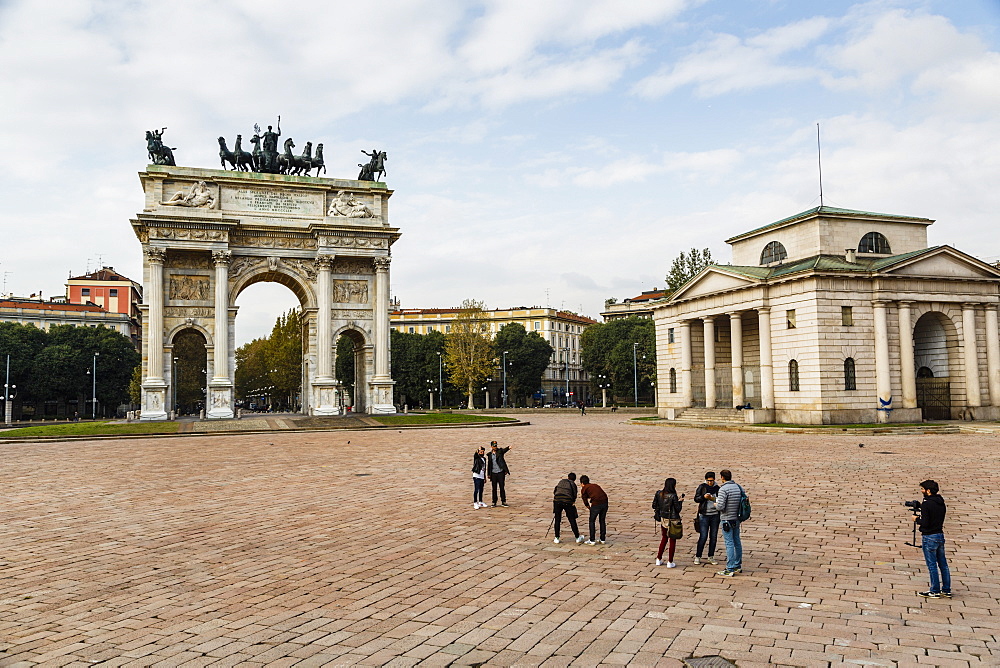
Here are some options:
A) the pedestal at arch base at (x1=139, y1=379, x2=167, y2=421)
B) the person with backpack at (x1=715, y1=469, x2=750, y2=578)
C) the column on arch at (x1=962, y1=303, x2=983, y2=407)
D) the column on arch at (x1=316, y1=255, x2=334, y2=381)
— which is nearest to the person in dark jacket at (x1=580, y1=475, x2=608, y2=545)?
the person with backpack at (x1=715, y1=469, x2=750, y2=578)

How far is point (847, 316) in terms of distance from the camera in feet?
139

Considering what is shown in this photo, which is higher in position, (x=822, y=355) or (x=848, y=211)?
(x=848, y=211)

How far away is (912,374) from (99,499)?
4136 cm

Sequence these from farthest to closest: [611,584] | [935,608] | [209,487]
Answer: [209,487] < [611,584] < [935,608]

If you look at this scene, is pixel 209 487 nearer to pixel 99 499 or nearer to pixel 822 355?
pixel 99 499

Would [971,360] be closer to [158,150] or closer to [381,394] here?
[381,394]

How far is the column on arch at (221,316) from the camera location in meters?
52.4

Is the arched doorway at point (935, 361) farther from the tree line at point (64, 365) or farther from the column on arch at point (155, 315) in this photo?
the tree line at point (64, 365)

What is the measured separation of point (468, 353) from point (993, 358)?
59207mm

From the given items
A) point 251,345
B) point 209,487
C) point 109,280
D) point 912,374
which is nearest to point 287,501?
point 209,487

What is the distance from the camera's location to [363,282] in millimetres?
57312

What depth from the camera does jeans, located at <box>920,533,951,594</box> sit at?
9180mm

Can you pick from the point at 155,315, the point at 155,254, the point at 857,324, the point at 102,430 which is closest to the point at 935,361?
the point at 857,324

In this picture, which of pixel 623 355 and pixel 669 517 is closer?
pixel 669 517
